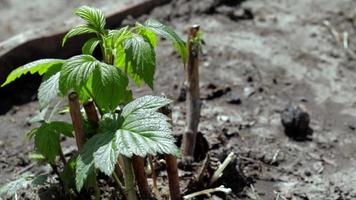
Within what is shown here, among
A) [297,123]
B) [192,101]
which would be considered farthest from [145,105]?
[297,123]

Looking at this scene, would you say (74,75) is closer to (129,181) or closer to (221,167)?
(129,181)

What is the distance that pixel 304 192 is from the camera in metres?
2.68

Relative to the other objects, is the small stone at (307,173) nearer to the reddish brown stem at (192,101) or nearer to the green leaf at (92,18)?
the reddish brown stem at (192,101)

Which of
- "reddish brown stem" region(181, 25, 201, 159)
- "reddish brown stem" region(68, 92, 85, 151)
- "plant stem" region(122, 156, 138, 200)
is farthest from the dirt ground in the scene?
"reddish brown stem" region(68, 92, 85, 151)

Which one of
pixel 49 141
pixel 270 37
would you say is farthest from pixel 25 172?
pixel 270 37

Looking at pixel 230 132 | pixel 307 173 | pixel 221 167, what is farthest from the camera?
pixel 230 132

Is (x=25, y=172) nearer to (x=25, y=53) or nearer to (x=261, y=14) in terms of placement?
(x=25, y=53)

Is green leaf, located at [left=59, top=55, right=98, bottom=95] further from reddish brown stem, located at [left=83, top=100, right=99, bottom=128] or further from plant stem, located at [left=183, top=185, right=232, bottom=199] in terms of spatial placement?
plant stem, located at [left=183, top=185, right=232, bottom=199]

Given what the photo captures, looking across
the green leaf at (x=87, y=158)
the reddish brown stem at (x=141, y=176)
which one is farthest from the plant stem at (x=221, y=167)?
the green leaf at (x=87, y=158)

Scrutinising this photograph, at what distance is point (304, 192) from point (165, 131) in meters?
0.92

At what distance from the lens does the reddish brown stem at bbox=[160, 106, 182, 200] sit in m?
2.27

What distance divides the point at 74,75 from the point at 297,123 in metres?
1.32

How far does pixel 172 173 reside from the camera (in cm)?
231

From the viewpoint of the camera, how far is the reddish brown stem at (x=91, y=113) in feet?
7.23
